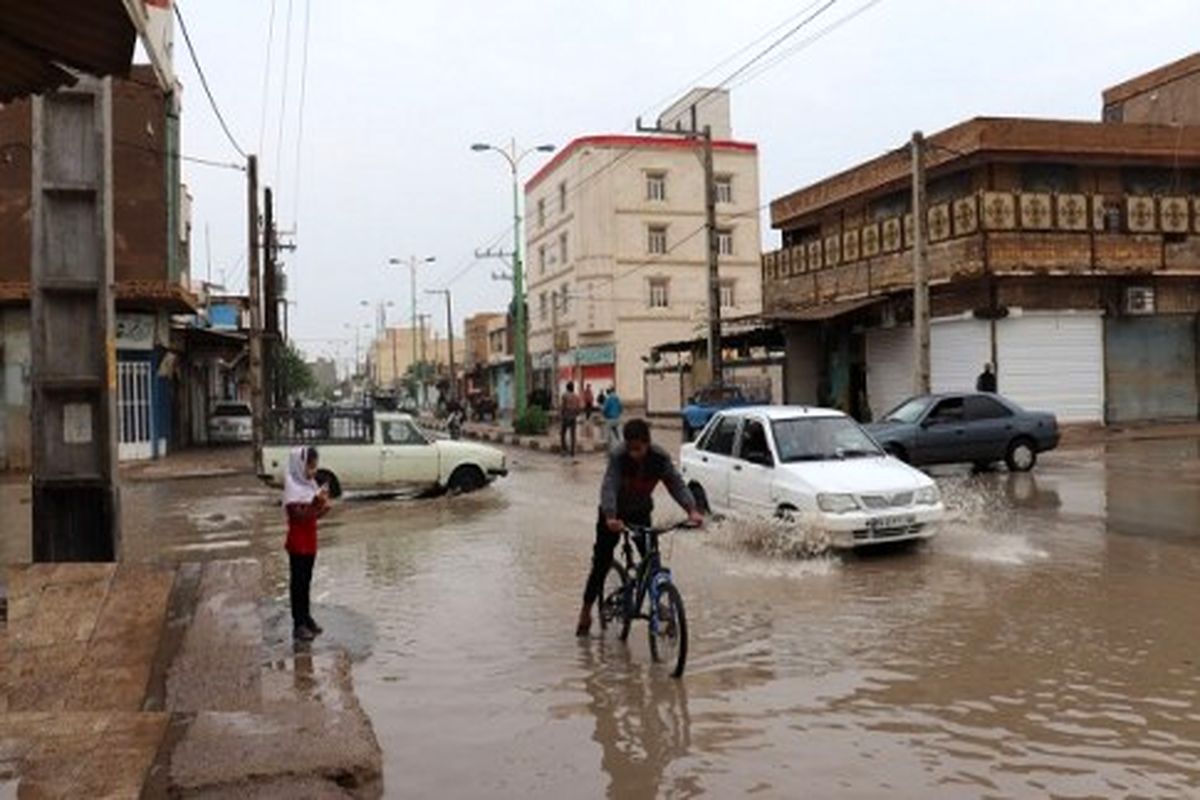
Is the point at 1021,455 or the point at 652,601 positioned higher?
the point at 1021,455

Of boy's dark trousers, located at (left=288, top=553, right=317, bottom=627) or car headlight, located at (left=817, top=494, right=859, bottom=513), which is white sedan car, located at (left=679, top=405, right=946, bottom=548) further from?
boy's dark trousers, located at (left=288, top=553, right=317, bottom=627)

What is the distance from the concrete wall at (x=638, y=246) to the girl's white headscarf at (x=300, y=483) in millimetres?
49229

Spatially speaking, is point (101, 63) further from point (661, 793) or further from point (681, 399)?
point (681, 399)

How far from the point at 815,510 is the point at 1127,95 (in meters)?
37.2

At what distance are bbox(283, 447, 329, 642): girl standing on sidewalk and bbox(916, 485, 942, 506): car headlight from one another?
6.17 meters

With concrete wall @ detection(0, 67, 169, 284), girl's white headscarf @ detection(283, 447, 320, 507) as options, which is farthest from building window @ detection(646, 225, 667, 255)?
girl's white headscarf @ detection(283, 447, 320, 507)

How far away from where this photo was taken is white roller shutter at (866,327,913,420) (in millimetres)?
32281

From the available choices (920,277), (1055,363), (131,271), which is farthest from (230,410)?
(1055,363)

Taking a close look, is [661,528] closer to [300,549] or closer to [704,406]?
[300,549]

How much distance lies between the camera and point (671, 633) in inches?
289

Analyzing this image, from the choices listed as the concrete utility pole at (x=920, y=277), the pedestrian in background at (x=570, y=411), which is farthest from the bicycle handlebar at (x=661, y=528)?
the pedestrian in background at (x=570, y=411)

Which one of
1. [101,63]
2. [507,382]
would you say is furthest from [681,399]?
[101,63]

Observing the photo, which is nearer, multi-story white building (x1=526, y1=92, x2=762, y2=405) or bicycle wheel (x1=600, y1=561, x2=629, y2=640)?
bicycle wheel (x1=600, y1=561, x2=629, y2=640)

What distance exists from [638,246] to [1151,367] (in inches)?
1251
